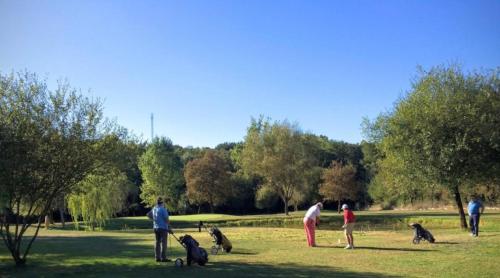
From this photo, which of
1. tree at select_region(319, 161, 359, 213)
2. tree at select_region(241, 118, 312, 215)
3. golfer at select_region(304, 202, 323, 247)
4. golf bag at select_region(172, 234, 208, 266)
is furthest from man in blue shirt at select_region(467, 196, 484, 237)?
tree at select_region(319, 161, 359, 213)

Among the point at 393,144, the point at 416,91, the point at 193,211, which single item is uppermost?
the point at 416,91

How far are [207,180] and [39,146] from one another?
5634cm

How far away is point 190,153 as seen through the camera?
101500mm

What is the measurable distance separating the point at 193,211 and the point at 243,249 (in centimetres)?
6611

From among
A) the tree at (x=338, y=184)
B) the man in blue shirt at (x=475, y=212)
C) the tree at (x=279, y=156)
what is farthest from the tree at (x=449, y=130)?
the tree at (x=338, y=184)

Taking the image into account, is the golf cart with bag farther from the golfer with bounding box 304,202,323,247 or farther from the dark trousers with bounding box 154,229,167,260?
the dark trousers with bounding box 154,229,167,260

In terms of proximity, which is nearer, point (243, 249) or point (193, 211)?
point (243, 249)

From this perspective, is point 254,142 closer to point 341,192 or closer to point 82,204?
point 341,192

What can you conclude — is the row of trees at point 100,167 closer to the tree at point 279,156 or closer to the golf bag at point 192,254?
the tree at point 279,156

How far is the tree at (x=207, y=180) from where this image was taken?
71.9 metres

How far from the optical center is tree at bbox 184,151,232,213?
71.9m

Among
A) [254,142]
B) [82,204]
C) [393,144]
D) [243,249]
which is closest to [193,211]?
[254,142]

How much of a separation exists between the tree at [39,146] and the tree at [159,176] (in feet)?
161

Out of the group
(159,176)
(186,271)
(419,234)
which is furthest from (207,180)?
(186,271)
